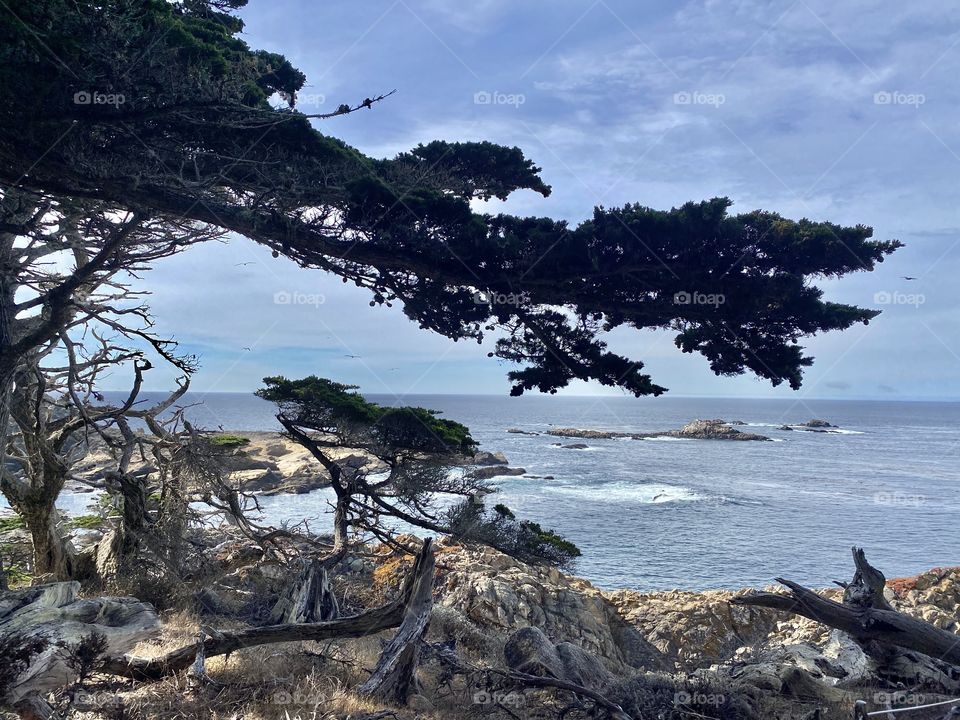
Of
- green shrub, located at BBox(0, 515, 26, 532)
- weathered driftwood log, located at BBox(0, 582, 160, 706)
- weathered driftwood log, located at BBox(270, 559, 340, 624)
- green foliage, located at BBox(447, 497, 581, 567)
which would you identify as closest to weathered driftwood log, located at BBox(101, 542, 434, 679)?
weathered driftwood log, located at BBox(0, 582, 160, 706)

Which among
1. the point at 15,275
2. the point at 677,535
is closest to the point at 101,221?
the point at 15,275

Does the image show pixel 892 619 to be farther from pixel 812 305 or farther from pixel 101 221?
pixel 101 221

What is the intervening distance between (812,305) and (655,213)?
1.67m

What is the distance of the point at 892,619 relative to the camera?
21.5 feet

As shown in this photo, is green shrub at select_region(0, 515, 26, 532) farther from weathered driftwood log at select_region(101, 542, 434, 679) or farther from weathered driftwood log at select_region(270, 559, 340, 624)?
weathered driftwood log at select_region(101, 542, 434, 679)

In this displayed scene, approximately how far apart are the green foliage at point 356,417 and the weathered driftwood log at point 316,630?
6.54 feet
